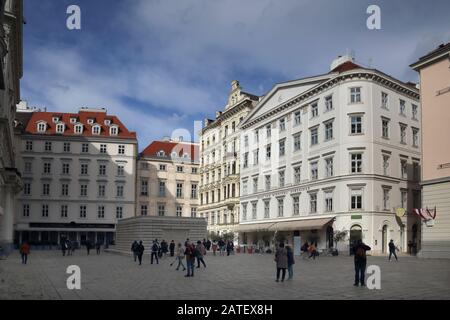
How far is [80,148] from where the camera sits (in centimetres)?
8250

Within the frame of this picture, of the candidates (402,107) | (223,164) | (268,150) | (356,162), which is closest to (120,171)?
(223,164)

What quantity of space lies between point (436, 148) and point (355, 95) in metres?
12.2

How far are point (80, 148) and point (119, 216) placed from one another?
1239cm

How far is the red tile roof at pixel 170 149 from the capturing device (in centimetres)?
9169

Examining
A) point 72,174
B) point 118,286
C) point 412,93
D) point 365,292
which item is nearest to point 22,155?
point 72,174

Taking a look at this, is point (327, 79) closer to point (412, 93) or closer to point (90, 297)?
point (412, 93)

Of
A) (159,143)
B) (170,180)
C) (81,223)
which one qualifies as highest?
(159,143)

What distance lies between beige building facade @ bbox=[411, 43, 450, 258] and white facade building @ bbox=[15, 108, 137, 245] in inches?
2048

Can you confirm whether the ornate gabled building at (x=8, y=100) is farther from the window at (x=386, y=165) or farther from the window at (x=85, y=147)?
the window at (x=386, y=165)

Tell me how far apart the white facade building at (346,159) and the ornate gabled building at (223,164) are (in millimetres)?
10465

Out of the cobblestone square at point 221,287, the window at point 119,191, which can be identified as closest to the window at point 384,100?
the cobblestone square at point 221,287

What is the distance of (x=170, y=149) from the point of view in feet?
311

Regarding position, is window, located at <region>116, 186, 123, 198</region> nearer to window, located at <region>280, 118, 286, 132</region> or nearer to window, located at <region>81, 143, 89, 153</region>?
window, located at <region>81, 143, 89, 153</region>

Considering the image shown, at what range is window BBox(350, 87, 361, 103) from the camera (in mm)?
51219
